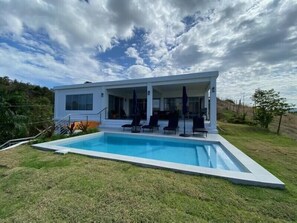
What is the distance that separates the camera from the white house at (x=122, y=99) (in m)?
12.9

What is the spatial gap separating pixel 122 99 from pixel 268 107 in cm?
A: 1399

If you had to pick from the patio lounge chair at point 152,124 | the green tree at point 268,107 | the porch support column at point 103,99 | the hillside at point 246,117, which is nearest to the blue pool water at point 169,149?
the patio lounge chair at point 152,124

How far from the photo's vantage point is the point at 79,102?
51.9 feet

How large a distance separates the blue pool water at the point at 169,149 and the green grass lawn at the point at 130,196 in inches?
59.7

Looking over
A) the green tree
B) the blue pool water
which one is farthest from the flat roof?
the green tree

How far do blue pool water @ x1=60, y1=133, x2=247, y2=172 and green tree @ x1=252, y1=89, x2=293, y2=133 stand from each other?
905 centimetres

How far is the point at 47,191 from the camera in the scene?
3039 mm

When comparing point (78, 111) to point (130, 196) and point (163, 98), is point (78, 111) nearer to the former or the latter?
point (163, 98)

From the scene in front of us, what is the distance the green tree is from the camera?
13.5m

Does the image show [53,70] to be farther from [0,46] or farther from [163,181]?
[163,181]

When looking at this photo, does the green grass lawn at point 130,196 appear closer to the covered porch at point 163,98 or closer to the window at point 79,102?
the covered porch at point 163,98

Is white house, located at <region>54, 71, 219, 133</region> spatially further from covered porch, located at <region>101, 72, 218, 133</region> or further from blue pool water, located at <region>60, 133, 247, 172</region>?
blue pool water, located at <region>60, 133, 247, 172</region>

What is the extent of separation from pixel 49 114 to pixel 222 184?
72.5 feet

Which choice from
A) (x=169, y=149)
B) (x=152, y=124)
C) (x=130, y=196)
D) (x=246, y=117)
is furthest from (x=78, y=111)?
(x=246, y=117)
